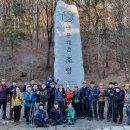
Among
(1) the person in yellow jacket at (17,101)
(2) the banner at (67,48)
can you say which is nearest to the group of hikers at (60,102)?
(1) the person in yellow jacket at (17,101)

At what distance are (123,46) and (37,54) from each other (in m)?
9.18

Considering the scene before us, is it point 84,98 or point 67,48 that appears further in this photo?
point 67,48

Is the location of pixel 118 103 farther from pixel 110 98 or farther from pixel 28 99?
pixel 28 99

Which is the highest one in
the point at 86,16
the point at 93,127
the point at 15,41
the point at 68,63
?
the point at 86,16

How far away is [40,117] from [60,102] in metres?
1.23

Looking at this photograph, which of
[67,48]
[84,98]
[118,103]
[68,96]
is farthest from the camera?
[67,48]

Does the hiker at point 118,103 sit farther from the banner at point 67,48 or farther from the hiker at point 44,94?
the banner at point 67,48

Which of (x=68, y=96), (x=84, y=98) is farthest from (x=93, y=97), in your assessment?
(x=68, y=96)

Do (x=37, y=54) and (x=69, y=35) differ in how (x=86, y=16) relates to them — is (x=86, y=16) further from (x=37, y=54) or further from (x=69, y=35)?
(x=69, y=35)

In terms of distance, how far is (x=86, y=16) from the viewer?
3425 cm

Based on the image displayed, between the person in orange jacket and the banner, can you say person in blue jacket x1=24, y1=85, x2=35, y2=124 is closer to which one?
the person in orange jacket

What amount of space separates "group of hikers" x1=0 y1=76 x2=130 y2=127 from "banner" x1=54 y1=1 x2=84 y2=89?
1.73 meters

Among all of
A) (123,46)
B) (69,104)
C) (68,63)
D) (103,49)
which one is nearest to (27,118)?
(69,104)

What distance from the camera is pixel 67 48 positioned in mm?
17297
